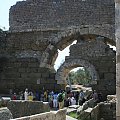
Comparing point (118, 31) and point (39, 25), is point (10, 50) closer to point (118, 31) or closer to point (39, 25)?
point (39, 25)

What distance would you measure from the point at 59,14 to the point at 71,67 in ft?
11.3

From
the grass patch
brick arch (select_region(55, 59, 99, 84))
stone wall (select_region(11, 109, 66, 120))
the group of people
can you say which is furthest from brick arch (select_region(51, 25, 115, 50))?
stone wall (select_region(11, 109, 66, 120))

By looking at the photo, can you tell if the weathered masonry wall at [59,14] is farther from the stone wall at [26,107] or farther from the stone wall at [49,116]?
the stone wall at [49,116]

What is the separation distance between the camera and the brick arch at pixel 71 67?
18.3 metres

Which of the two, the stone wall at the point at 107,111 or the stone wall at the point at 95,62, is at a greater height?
the stone wall at the point at 95,62

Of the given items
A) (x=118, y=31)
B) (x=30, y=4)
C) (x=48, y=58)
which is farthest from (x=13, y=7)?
(x=118, y=31)

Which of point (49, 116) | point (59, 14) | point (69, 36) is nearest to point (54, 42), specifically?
point (69, 36)

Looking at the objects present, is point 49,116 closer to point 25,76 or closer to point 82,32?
point 82,32

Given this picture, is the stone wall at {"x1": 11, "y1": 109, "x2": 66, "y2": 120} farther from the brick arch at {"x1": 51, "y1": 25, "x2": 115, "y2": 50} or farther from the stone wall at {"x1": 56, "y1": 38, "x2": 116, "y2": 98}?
the brick arch at {"x1": 51, "y1": 25, "x2": 115, "y2": 50}

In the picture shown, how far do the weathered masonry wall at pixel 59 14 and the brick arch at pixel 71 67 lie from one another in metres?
2.41

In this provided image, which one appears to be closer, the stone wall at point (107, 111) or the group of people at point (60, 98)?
the stone wall at point (107, 111)

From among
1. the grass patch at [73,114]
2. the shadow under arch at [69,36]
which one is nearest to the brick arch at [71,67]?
the shadow under arch at [69,36]

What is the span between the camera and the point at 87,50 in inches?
738

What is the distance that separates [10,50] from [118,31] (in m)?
17.2
